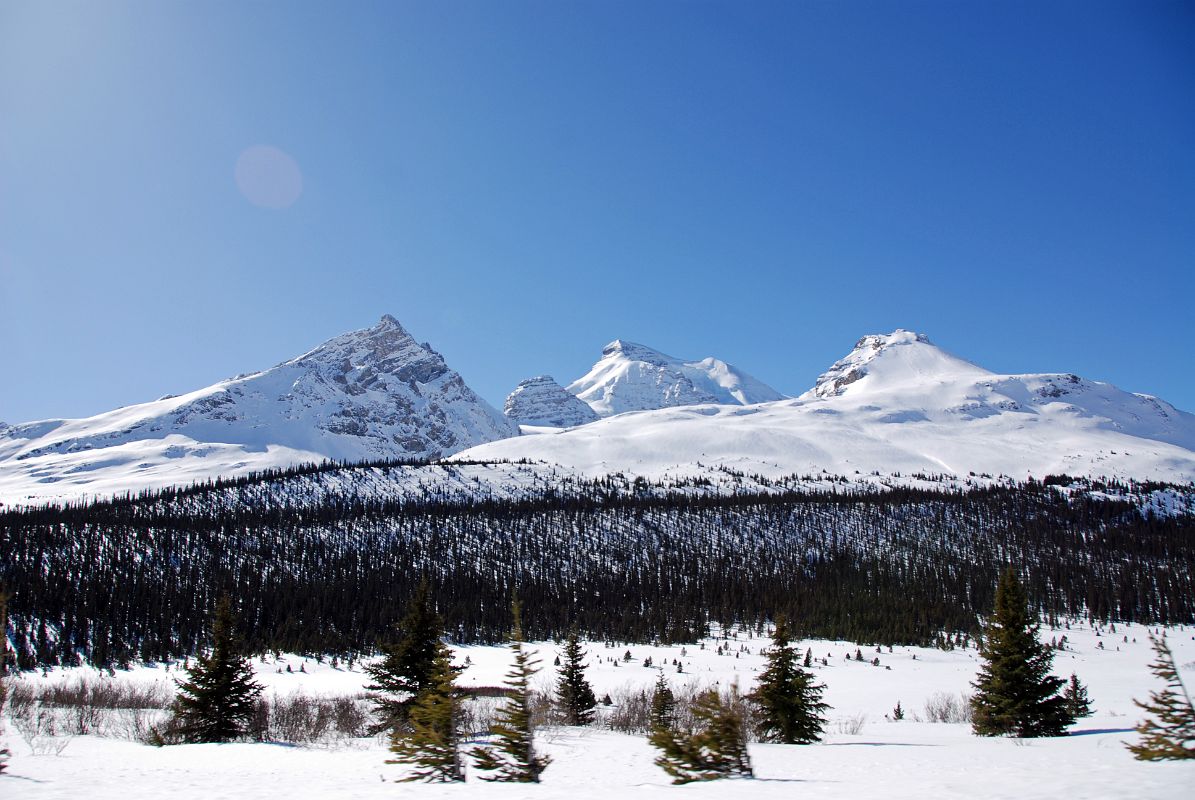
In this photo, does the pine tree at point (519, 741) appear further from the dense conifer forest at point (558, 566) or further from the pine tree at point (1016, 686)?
the dense conifer forest at point (558, 566)

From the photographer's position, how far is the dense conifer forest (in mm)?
110188

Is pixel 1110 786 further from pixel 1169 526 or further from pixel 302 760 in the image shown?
pixel 1169 526

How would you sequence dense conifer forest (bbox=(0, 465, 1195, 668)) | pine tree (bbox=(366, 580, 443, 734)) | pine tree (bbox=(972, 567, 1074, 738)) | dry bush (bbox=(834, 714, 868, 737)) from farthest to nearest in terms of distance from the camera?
dense conifer forest (bbox=(0, 465, 1195, 668))
dry bush (bbox=(834, 714, 868, 737))
pine tree (bbox=(366, 580, 443, 734))
pine tree (bbox=(972, 567, 1074, 738))

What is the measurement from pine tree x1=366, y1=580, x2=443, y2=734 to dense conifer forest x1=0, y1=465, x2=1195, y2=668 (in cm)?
6347

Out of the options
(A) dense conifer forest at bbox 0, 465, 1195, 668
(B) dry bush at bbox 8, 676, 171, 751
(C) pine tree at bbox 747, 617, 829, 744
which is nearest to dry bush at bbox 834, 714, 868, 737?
(C) pine tree at bbox 747, 617, 829, 744

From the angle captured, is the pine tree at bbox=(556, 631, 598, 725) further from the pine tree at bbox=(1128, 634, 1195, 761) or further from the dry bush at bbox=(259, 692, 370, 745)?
the pine tree at bbox=(1128, 634, 1195, 761)

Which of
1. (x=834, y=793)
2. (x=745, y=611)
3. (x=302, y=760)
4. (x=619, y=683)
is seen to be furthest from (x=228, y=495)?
(x=834, y=793)

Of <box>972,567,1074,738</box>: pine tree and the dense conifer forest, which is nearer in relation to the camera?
<box>972,567,1074,738</box>: pine tree

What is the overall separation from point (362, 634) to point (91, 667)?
36034 millimetres

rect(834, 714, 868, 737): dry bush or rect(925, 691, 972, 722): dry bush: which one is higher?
rect(834, 714, 868, 737): dry bush

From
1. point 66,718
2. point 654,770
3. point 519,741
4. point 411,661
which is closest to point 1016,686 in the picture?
point 654,770

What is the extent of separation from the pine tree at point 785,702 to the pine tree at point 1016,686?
8.04 meters

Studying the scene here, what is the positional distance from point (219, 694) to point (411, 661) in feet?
27.1

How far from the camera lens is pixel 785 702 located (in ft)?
93.8
